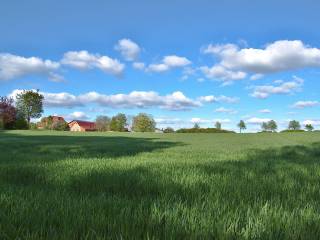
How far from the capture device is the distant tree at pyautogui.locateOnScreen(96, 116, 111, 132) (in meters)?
127

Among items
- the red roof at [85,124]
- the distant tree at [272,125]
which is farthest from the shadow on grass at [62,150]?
the red roof at [85,124]

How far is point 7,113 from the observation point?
85.1 metres

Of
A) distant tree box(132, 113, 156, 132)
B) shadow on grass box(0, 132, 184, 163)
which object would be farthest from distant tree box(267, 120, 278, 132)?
shadow on grass box(0, 132, 184, 163)

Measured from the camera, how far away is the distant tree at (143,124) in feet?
405

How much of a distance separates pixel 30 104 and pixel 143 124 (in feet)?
106

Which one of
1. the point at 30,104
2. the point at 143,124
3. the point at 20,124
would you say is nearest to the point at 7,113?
the point at 20,124

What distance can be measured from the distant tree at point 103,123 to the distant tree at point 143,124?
8195mm

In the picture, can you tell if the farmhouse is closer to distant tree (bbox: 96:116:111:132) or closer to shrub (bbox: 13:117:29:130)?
distant tree (bbox: 96:116:111:132)

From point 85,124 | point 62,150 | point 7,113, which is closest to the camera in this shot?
point 62,150

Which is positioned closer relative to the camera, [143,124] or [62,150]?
[62,150]

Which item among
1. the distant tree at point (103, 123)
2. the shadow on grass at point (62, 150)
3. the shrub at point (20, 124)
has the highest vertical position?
the distant tree at point (103, 123)

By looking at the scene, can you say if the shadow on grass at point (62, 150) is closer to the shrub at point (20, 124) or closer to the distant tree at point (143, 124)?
the shrub at point (20, 124)

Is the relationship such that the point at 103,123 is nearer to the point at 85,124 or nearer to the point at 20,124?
the point at 20,124

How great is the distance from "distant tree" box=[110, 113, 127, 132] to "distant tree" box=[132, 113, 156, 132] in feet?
11.7
